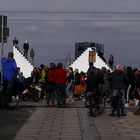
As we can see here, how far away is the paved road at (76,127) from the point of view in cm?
1444

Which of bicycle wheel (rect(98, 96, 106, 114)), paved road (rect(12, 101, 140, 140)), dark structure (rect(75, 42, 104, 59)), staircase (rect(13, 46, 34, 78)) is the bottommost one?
paved road (rect(12, 101, 140, 140))

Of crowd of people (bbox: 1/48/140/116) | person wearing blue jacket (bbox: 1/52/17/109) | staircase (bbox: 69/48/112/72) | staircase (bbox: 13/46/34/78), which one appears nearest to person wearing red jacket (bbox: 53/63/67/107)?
crowd of people (bbox: 1/48/140/116)

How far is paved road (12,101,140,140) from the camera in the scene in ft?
47.4

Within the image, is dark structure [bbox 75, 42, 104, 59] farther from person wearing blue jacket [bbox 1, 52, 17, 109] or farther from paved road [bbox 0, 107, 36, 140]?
paved road [bbox 0, 107, 36, 140]

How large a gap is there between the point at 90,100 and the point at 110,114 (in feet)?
3.12

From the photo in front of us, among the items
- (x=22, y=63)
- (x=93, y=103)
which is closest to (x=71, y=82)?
(x=93, y=103)

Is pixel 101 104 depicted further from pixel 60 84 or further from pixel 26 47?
pixel 26 47

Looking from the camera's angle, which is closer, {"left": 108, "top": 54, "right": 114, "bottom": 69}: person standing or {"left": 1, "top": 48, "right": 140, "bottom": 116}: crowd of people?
{"left": 1, "top": 48, "right": 140, "bottom": 116}: crowd of people

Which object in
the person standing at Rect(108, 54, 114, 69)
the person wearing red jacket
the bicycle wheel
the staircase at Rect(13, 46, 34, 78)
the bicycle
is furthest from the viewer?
the staircase at Rect(13, 46, 34, 78)

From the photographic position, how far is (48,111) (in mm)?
22031

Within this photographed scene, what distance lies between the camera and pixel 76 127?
54.2 feet

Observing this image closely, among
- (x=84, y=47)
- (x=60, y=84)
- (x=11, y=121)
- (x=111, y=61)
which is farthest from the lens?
(x=84, y=47)

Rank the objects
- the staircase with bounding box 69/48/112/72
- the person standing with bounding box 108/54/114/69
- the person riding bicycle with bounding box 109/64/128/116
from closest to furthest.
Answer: the person riding bicycle with bounding box 109/64/128/116 → the person standing with bounding box 108/54/114/69 → the staircase with bounding box 69/48/112/72

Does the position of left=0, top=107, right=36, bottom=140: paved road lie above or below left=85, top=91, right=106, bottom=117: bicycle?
below
